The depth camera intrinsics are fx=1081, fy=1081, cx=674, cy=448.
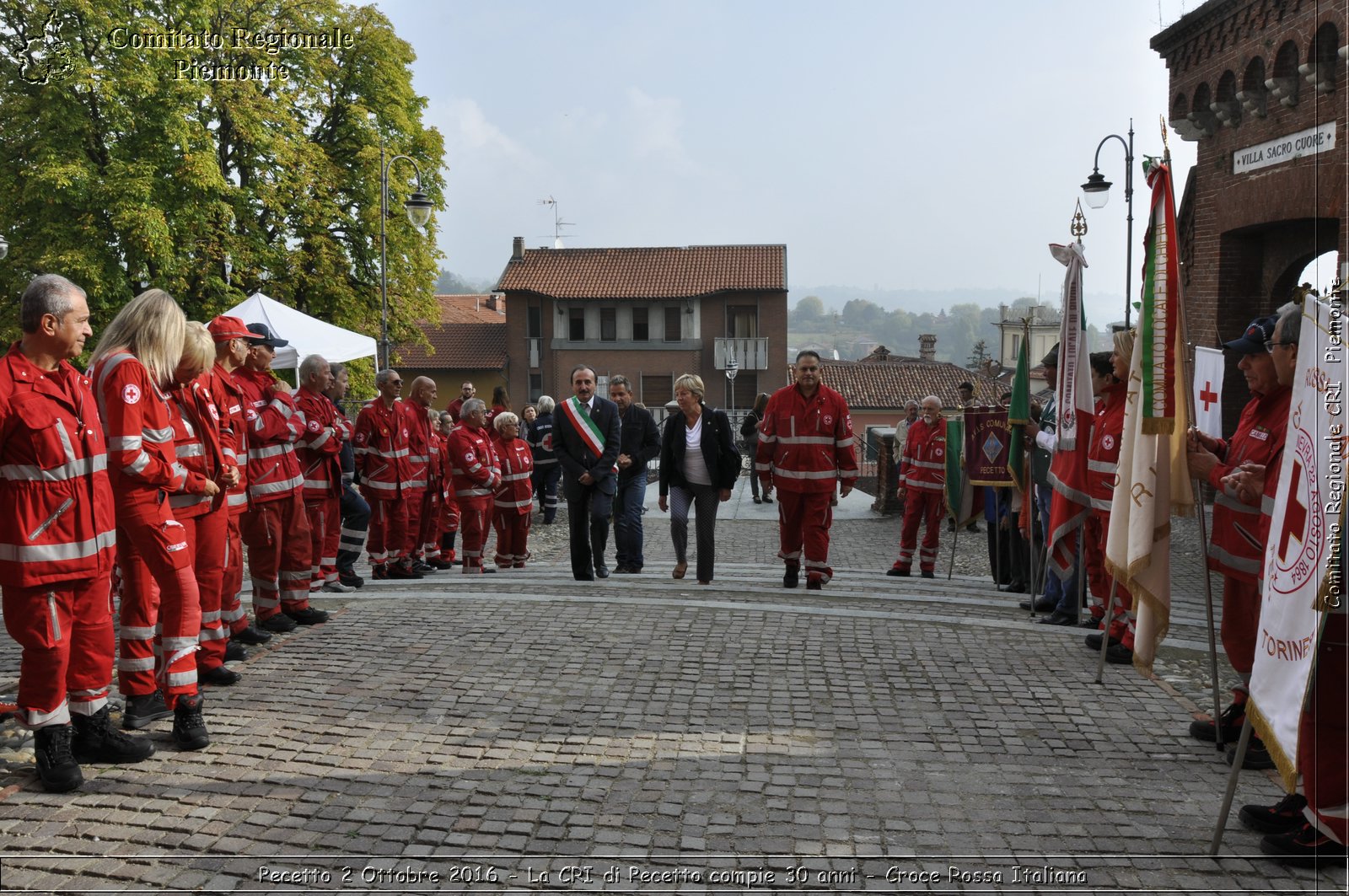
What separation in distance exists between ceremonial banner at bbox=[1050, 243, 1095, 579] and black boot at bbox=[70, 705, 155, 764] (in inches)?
247

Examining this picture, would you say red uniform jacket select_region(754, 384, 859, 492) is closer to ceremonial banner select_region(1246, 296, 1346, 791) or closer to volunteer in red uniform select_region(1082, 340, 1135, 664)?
volunteer in red uniform select_region(1082, 340, 1135, 664)

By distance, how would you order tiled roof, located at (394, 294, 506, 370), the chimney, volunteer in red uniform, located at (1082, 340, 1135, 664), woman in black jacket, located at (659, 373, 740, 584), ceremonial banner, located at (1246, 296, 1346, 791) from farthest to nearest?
the chimney → tiled roof, located at (394, 294, 506, 370) → woman in black jacket, located at (659, 373, 740, 584) → volunteer in red uniform, located at (1082, 340, 1135, 664) → ceremonial banner, located at (1246, 296, 1346, 791)

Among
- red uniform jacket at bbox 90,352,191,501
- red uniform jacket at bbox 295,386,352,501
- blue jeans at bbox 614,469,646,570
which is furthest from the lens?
blue jeans at bbox 614,469,646,570

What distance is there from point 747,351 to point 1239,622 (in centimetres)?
5488

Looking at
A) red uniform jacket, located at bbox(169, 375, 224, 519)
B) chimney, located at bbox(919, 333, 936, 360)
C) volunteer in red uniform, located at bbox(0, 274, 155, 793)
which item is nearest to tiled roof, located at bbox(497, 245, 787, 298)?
chimney, located at bbox(919, 333, 936, 360)

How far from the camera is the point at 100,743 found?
500 cm

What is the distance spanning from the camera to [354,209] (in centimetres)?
3138

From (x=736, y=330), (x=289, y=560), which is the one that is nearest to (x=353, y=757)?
(x=289, y=560)

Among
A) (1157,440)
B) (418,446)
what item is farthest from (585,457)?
(1157,440)

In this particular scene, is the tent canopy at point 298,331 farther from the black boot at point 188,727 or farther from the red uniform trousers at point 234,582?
the black boot at point 188,727

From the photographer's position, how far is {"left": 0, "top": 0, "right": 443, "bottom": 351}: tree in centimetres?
2508

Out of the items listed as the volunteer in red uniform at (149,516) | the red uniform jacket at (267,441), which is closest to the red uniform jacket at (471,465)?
the red uniform jacket at (267,441)

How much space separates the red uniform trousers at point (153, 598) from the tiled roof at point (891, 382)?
6344 centimetres

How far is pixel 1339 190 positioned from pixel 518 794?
13.4m
